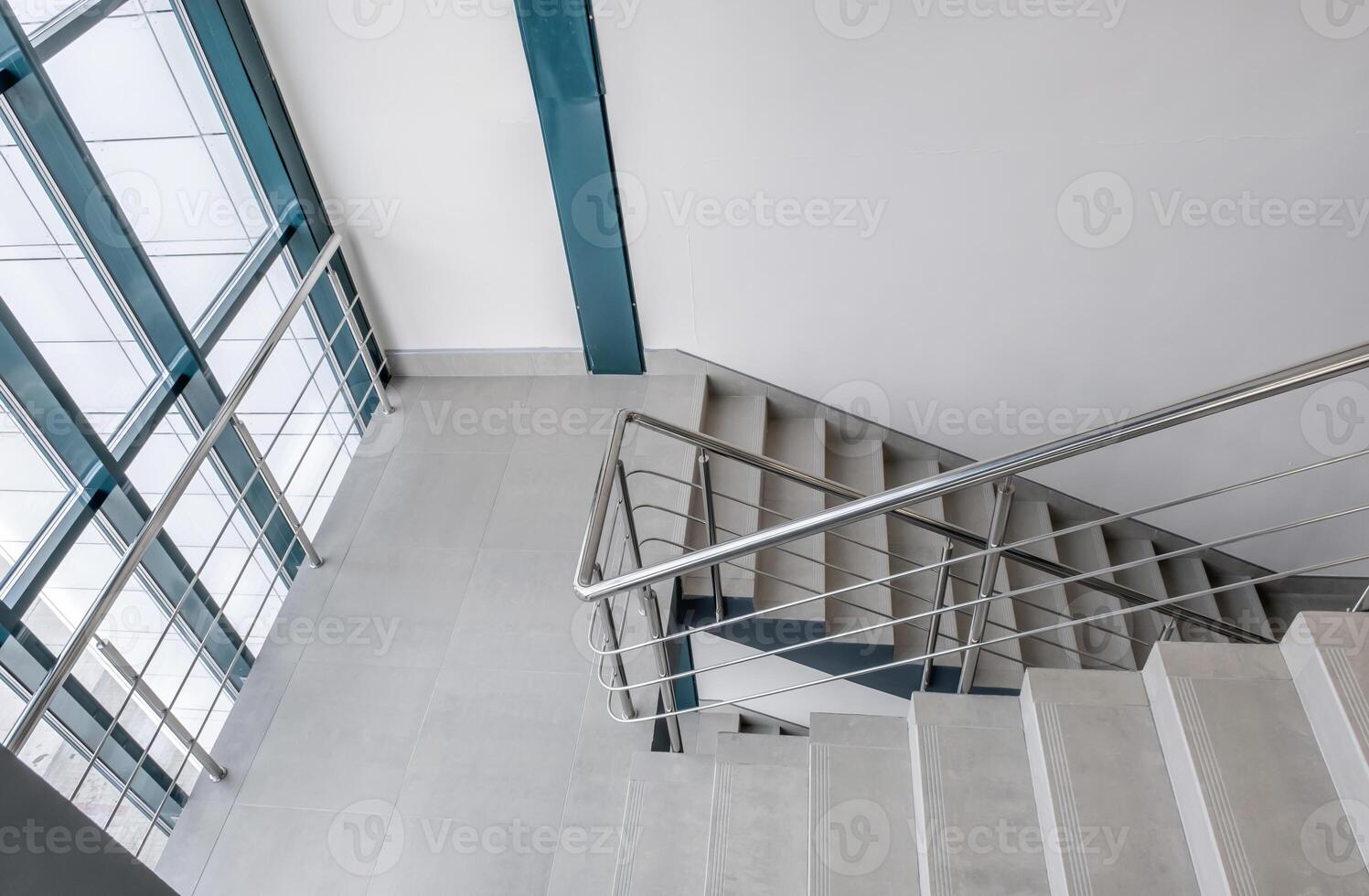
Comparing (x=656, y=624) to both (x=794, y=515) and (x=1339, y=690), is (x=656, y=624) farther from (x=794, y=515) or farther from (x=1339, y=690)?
(x=1339, y=690)

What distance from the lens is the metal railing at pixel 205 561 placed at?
241 centimetres

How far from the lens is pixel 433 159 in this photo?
374 centimetres

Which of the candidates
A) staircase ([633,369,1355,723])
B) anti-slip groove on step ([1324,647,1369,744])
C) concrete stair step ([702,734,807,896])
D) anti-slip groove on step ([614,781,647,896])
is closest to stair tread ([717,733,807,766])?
concrete stair step ([702,734,807,896])

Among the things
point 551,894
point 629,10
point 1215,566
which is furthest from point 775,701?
point 629,10

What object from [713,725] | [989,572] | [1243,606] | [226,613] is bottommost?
[989,572]

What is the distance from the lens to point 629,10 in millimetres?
3270

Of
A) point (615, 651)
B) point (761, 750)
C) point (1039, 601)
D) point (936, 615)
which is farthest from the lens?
point (1039, 601)

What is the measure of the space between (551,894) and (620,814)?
0.96ft

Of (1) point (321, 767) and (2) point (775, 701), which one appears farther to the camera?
(2) point (775, 701)

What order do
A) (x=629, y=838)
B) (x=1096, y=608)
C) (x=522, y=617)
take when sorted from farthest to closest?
1. (x=1096, y=608)
2. (x=522, y=617)
3. (x=629, y=838)

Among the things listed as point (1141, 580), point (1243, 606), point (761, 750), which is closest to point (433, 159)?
point (761, 750)

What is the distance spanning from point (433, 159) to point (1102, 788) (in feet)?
10.5

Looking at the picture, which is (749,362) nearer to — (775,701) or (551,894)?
(775,701)

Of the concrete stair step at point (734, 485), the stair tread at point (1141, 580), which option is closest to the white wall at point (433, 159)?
the concrete stair step at point (734, 485)
